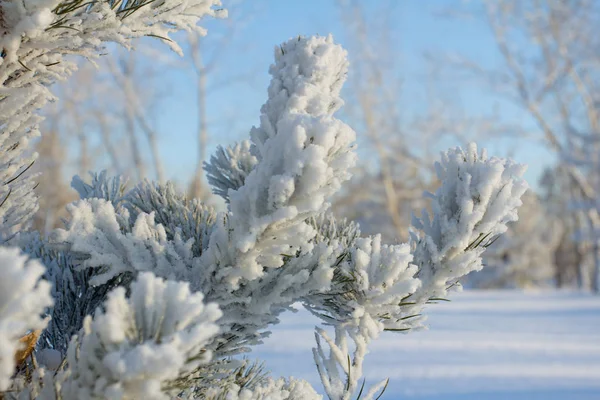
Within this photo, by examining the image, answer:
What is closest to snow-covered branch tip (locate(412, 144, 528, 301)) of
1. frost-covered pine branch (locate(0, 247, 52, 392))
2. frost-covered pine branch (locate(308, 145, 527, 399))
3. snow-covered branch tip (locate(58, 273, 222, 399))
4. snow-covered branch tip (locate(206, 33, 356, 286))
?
frost-covered pine branch (locate(308, 145, 527, 399))

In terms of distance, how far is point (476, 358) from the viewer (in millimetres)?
3613

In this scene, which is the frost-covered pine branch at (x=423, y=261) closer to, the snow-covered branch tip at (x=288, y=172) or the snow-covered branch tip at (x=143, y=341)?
the snow-covered branch tip at (x=288, y=172)

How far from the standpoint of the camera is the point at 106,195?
4.09 ft

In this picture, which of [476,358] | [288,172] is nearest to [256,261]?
[288,172]

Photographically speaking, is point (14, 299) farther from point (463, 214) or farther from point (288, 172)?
point (463, 214)

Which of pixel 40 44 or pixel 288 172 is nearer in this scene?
pixel 288 172

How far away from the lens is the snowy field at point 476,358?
2760 millimetres

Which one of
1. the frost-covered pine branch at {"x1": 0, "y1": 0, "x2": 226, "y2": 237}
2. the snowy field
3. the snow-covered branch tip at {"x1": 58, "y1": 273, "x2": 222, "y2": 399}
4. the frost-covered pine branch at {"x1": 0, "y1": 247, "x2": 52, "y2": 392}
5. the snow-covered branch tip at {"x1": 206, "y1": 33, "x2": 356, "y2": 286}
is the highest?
the frost-covered pine branch at {"x1": 0, "y1": 0, "x2": 226, "y2": 237}

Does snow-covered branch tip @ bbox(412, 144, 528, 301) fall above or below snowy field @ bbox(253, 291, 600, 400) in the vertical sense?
above

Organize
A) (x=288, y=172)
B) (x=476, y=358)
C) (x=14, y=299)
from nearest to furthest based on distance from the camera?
(x=14, y=299)
(x=288, y=172)
(x=476, y=358)

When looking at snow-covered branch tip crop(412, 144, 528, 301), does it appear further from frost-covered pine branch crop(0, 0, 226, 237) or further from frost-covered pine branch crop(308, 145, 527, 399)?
frost-covered pine branch crop(0, 0, 226, 237)

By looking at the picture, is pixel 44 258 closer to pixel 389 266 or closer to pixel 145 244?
pixel 145 244

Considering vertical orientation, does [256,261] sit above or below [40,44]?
below

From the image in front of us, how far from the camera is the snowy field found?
109 inches
